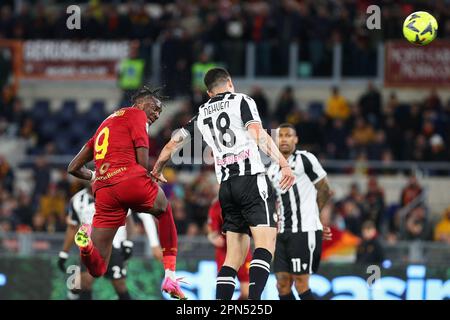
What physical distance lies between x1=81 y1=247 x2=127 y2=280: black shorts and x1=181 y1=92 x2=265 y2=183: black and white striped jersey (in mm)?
2919

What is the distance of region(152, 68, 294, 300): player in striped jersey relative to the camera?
9.72m

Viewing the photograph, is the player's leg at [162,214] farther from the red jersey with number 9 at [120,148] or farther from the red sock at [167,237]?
the red jersey with number 9 at [120,148]

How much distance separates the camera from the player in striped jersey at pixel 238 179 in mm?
9719

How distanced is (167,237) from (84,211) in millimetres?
2757

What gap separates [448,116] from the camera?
2134 centimetres

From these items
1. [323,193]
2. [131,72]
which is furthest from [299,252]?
[131,72]

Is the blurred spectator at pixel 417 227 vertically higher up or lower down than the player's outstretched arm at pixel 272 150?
lower down

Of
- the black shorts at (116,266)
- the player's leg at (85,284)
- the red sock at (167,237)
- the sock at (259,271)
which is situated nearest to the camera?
the sock at (259,271)

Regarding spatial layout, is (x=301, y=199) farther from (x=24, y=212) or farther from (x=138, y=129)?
(x=24, y=212)

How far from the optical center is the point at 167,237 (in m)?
10.1

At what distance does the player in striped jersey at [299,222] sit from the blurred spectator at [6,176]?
436 inches

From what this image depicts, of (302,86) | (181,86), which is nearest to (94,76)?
(181,86)

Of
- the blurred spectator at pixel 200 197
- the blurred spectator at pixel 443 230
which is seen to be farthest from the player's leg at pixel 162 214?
the blurred spectator at pixel 443 230

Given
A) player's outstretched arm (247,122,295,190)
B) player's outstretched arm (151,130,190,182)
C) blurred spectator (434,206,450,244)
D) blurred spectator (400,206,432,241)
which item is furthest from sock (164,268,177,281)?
blurred spectator (434,206,450,244)
